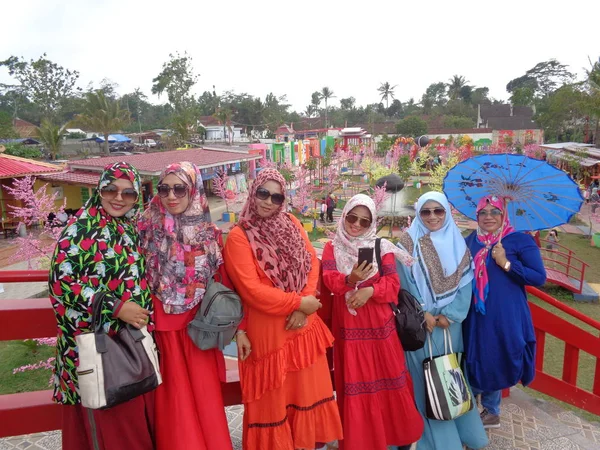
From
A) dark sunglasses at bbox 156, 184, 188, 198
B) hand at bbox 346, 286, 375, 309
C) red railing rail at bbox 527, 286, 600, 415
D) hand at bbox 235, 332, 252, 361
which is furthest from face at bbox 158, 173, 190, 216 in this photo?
red railing rail at bbox 527, 286, 600, 415

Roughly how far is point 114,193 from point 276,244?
0.71m

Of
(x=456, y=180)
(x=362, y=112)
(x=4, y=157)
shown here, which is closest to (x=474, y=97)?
(x=362, y=112)

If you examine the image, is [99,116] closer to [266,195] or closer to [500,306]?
[266,195]

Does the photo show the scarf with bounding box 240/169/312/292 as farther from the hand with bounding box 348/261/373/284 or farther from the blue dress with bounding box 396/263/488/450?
the blue dress with bounding box 396/263/488/450

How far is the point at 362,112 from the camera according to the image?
65.5 m

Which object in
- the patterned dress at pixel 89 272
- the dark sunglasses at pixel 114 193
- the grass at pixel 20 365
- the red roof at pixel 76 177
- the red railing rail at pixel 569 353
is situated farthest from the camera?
the red roof at pixel 76 177

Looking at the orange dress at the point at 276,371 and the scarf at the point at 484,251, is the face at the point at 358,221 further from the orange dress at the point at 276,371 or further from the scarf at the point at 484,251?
the scarf at the point at 484,251

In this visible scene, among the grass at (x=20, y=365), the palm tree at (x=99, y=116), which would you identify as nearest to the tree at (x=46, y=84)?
the palm tree at (x=99, y=116)

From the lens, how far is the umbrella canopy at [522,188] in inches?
89.6

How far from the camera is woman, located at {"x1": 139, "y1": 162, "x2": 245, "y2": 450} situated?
1804 mm

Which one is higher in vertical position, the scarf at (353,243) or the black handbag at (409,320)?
the scarf at (353,243)

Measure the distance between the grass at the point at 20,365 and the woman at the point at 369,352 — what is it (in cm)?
496

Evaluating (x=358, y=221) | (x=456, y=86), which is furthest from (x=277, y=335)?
(x=456, y=86)

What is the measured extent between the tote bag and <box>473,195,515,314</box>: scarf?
A: 345mm
